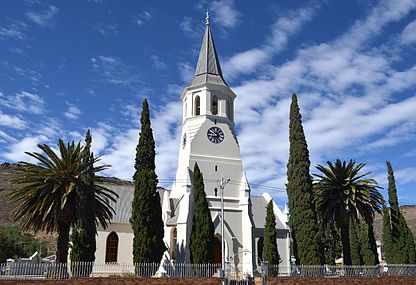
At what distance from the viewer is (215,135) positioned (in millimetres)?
37875

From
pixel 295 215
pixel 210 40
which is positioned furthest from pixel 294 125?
pixel 210 40

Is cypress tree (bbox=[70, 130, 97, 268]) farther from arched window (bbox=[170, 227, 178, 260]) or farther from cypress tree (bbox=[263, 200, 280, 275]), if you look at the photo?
cypress tree (bbox=[263, 200, 280, 275])

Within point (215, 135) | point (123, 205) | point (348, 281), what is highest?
point (215, 135)

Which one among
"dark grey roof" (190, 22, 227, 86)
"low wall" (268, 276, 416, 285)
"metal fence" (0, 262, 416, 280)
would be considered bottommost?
"low wall" (268, 276, 416, 285)

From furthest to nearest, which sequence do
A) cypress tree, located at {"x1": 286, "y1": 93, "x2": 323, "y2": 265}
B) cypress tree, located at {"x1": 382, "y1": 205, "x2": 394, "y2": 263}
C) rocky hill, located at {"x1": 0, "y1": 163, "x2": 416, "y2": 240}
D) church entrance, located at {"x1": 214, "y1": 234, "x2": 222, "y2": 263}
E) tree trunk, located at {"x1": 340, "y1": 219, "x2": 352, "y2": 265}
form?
rocky hill, located at {"x1": 0, "y1": 163, "x2": 416, "y2": 240} < cypress tree, located at {"x1": 382, "y1": 205, "x2": 394, "y2": 263} < church entrance, located at {"x1": 214, "y1": 234, "x2": 222, "y2": 263} < tree trunk, located at {"x1": 340, "y1": 219, "x2": 352, "y2": 265} < cypress tree, located at {"x1": 286, "y1": 93, "x2": 323, "y2": 265}

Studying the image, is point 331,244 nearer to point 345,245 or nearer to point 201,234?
point 345,245

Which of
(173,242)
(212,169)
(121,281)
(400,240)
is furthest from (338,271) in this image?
(121,281)

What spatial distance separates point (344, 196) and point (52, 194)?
2389cm

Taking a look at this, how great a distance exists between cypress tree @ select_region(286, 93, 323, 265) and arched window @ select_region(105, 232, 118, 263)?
17.8 meters

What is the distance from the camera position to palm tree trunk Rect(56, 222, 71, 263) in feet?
82.6

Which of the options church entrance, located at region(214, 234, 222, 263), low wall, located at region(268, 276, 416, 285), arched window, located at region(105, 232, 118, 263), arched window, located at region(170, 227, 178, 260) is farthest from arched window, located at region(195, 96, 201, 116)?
low wall, located at region(268, 276, 416, 285)

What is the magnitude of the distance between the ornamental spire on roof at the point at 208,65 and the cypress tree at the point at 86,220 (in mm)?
15004

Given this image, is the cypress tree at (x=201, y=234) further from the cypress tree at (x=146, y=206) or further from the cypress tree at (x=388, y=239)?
the cypress tree at (x=388, y=239)

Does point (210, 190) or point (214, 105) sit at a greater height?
point (214, 105)
